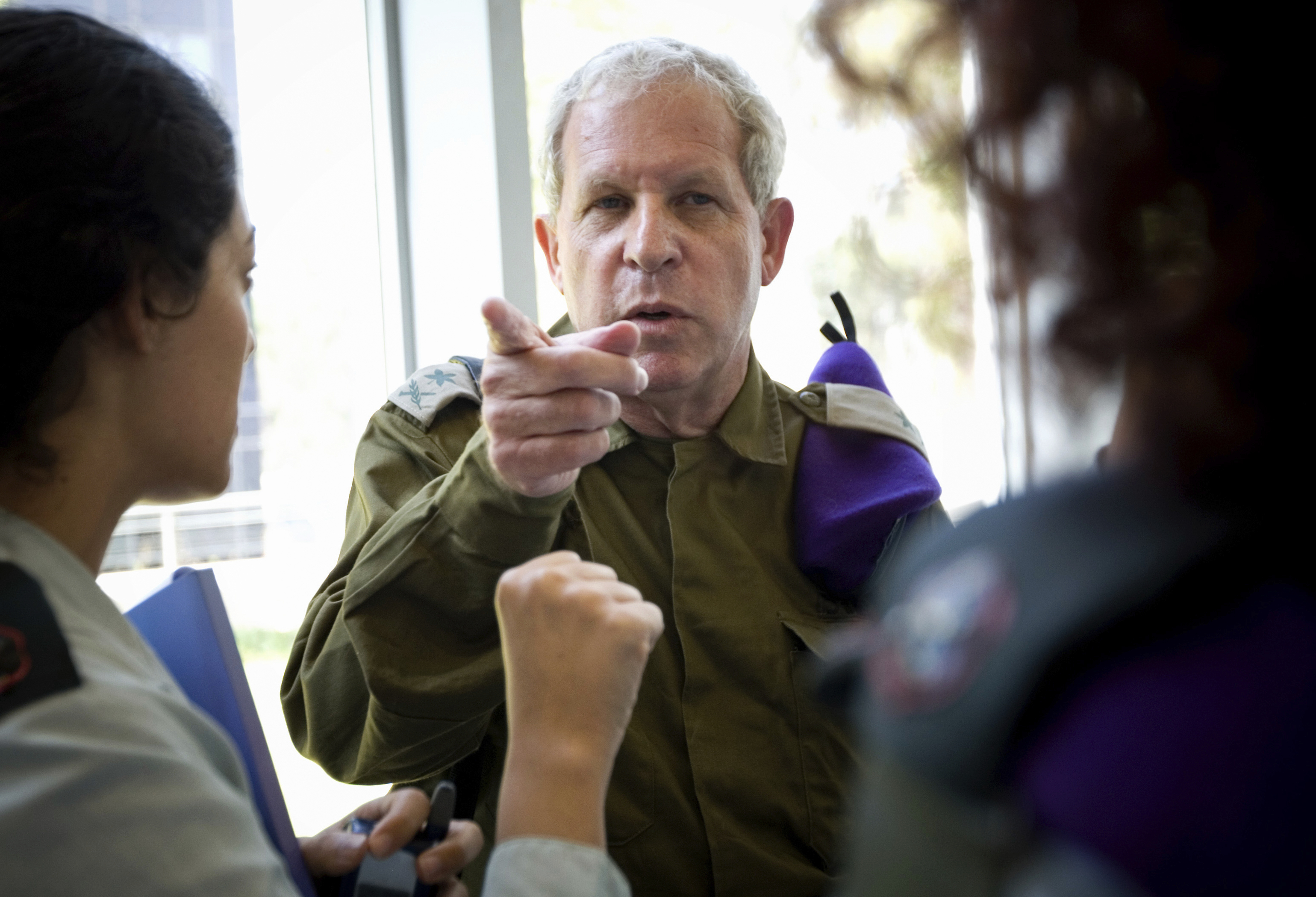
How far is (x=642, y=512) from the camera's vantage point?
5.06 ft

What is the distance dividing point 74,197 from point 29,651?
0.37 m

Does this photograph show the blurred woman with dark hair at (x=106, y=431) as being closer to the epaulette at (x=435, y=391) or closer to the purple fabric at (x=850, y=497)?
the epaulette at (x=435, y=391)

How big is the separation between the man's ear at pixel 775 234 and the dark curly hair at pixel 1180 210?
128 centimetres

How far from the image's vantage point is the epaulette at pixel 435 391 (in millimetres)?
1490

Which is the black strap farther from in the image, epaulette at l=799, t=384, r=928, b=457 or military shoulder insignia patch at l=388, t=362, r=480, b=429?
military shoulder insignia patch at l=388, t=362, r=480, b=429

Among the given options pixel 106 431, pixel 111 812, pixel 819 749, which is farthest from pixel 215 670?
pixel 819 749

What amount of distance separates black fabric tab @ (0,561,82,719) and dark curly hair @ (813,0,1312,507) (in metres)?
0.65

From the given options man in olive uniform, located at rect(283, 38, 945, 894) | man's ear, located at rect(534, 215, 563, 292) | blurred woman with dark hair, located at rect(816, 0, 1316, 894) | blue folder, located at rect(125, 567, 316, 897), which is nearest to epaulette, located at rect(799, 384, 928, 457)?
man in olive uniform, located at rect(283, 38, 945, 894)

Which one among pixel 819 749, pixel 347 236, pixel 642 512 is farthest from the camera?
pixel 347 236

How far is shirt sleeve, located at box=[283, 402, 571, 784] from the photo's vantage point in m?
1.21

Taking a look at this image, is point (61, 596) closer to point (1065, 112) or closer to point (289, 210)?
point (1065, 112)

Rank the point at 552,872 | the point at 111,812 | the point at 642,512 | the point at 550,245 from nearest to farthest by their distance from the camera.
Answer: the point at 111,812
the point at 552,872
the point at 642,512
the point at 550,245

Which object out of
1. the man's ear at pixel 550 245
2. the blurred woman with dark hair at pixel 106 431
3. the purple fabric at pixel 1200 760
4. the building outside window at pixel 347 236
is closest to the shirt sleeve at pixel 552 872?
the blurred woman with dark hair at pixel 106 431

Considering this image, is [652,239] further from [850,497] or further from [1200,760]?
[1200,760]
